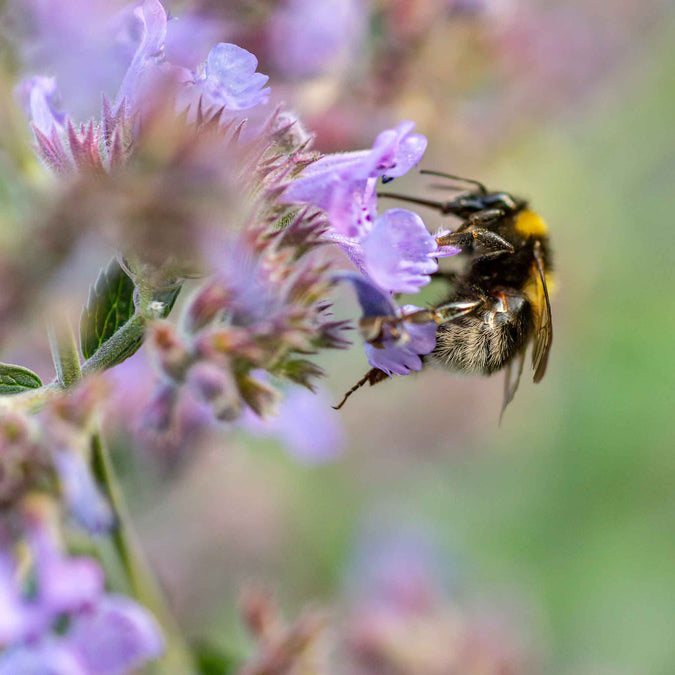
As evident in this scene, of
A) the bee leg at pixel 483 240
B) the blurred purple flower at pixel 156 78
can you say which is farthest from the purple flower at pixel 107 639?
the bee leg at pixel 483 240

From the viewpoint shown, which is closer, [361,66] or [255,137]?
[255,137]

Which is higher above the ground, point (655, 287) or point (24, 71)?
point (24, 71)

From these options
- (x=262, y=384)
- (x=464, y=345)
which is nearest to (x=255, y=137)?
(x=262, y=384)

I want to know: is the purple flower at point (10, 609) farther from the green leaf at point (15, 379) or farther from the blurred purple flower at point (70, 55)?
the blurred purple flower at point (70, 55)

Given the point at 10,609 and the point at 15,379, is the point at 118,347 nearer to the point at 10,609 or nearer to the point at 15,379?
the point at 15,379

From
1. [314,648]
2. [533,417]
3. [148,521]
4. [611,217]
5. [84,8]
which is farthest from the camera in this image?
[611,217]

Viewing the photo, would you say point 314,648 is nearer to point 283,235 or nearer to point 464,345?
point 464,345
